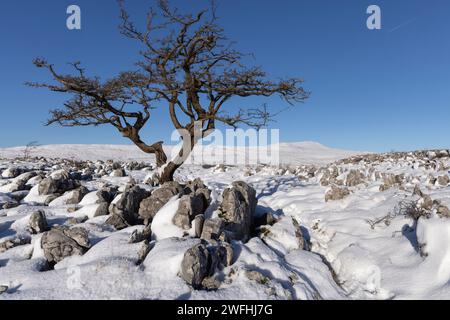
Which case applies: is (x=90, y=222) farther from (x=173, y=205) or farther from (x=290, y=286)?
(x=290, y=286)

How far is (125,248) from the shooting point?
495cm

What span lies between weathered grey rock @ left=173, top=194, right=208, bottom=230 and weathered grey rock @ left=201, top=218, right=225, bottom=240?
1.81 ft

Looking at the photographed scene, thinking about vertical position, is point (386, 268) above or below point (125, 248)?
below

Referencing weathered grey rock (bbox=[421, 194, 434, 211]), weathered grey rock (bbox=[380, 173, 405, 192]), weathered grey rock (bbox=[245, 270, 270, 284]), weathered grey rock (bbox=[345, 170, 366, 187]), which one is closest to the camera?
weathered grey rock (bbox=[245, 270, 270, 284])

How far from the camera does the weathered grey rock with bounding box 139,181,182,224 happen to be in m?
6.96

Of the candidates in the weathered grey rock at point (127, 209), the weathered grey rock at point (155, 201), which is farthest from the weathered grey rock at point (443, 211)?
the weathered grey rock at point (127, 209)

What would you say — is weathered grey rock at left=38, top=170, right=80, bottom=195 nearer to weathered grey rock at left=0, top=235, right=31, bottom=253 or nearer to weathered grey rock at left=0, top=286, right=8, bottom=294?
weathered grey rock at left=0, top=235, right=31, bottom=253

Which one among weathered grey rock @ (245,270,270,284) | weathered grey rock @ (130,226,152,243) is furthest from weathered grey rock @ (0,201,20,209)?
weathered grey rock @ (245,270,270,284)

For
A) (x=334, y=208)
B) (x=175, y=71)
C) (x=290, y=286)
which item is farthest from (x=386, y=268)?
(x=175, y=71)

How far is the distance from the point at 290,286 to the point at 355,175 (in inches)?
317

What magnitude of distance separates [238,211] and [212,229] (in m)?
1.01

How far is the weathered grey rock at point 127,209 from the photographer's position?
21.1 ft

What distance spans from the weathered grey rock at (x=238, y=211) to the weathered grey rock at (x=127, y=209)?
7.17ft

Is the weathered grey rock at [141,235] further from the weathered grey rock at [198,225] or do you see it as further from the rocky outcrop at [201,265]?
the rocky outcrop at [201,265]
